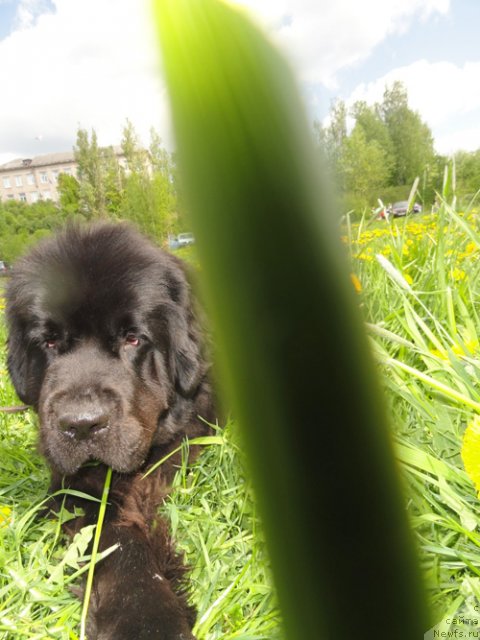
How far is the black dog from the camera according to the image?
2178mm

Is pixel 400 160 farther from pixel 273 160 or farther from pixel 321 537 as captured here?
pixel 321 537

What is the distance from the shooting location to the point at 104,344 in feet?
8.77

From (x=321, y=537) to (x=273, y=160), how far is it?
0.38m

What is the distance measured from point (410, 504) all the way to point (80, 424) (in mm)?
1659

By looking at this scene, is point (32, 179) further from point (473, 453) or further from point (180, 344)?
point (473, 453)

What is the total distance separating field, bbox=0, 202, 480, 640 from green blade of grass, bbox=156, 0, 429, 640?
0.66ft

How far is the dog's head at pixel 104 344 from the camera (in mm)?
2281

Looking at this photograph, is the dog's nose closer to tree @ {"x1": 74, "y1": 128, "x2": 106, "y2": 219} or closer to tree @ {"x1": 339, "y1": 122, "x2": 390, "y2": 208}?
tree @ {"x1": 74, "y1": 128, "x2": 106, "y2": 219}

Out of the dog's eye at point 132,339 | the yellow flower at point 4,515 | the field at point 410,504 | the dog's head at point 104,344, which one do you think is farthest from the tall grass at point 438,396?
the yellow flower at point 4,515

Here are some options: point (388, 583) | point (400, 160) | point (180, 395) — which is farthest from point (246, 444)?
point (180, 395)

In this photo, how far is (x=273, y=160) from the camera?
0.44 metres

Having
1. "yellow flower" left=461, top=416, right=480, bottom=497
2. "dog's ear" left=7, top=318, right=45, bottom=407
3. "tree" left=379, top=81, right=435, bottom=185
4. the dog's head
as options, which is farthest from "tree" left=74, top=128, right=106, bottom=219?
"yellow flower" left=461, top=416, right=480, bottom=497

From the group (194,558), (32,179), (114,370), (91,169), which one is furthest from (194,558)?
(32,179)

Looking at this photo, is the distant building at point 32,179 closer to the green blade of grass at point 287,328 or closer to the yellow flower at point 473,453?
the yellow flower at point 473,453
